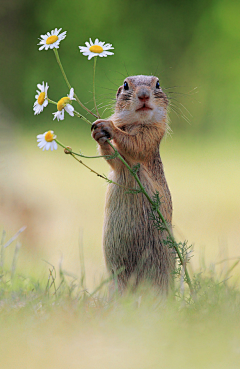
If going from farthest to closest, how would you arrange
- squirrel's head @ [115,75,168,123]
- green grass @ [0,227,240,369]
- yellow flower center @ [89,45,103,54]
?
squirrel's head @ [115,75,168,123] < yellow flower center @ [89,45,103,54] < green grass @ [0,227,240,369]

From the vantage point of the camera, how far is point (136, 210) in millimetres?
1930

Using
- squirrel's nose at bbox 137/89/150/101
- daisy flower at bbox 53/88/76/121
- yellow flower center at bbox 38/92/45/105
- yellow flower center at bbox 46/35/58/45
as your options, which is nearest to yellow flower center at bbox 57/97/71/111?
daisy flower at bbox 53/88/76/121

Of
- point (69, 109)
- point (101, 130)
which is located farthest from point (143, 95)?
point (69, 109)

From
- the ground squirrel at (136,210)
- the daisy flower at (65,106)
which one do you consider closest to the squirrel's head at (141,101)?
the ground squirrel at (136,210)

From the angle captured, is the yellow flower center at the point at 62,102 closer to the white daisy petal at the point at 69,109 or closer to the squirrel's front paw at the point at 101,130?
the white daisy petal at the point at 69,109

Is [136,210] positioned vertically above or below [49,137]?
below

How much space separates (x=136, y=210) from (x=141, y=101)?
46 cm

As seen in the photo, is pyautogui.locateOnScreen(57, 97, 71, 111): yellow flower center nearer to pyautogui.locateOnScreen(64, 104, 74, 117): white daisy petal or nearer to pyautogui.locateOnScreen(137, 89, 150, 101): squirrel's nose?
pyautogui.locateOnScreen(64, 104, 74, 117): white daisy petal

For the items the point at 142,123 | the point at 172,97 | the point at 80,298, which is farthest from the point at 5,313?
the point at 172,97

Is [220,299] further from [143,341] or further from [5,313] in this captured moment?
[5,313]

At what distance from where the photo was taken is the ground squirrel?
190 cm

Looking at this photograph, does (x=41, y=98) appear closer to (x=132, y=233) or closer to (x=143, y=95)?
(x=143, y=95)

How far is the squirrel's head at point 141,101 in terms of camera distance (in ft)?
6.08

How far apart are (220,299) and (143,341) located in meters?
0.51
